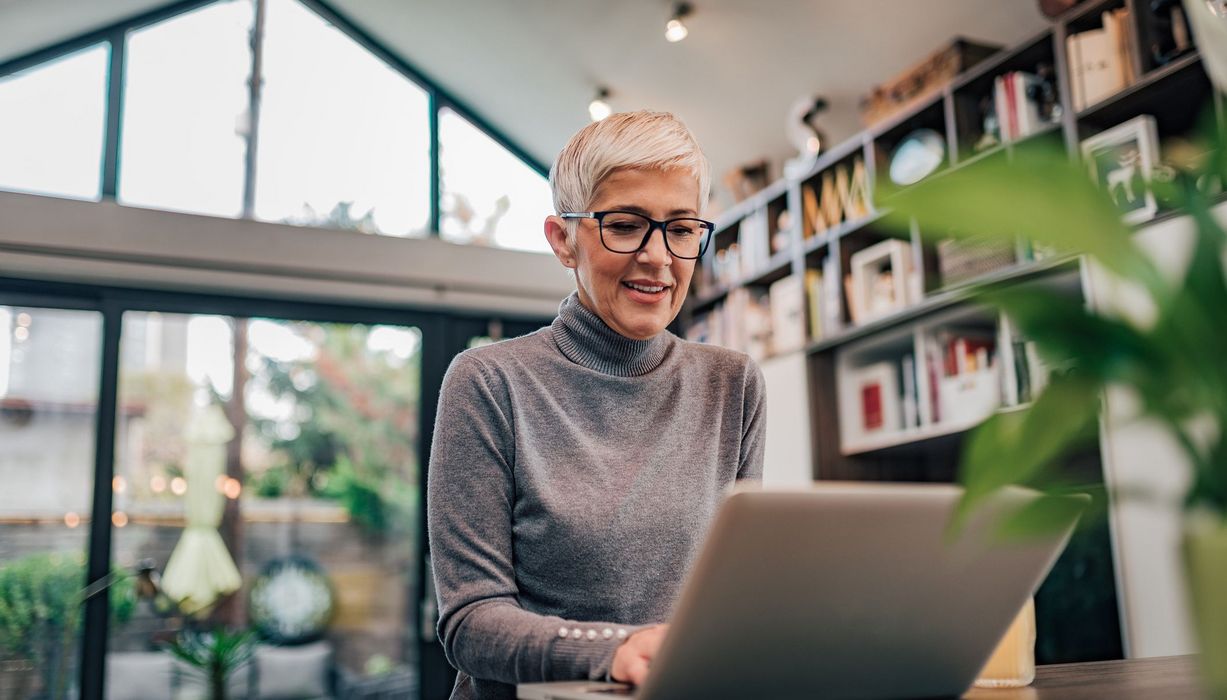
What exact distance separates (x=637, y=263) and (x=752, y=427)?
10.5 inches

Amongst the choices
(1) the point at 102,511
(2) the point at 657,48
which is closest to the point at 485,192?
(2) the point at 657,48

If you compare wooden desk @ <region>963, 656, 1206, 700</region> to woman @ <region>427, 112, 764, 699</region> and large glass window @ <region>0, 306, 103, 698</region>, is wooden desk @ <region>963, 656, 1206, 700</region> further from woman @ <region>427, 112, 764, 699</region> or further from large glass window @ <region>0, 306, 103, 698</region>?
large glass window @ <region>0, 306, 103, 698</region>

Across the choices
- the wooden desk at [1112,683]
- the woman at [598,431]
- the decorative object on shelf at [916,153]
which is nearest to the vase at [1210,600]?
the wooden desk at [1112,683]

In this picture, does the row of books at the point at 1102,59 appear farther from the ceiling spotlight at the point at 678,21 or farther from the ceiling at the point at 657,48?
the ceiling spotlight at the point at 678,21

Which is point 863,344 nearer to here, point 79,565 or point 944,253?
point 944,253

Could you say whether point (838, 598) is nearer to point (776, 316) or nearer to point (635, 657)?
point (635, 657)

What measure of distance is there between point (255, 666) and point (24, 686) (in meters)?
0.82

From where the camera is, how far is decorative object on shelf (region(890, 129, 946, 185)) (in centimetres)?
340

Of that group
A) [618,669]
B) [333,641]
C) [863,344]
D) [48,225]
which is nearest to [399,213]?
[48,225]

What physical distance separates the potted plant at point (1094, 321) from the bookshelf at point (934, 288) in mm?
2007

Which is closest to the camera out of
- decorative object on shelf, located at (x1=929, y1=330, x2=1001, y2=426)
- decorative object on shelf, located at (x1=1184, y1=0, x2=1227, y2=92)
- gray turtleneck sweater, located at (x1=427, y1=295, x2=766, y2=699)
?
decorative object on shelf, located at (x1=1184, y1=0, x2=1227, y2=92)

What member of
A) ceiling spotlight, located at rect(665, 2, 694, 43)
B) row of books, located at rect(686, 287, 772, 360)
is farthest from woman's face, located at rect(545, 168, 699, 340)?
row of books, located at rect(686, 287, 772, 360)

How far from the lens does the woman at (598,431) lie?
1.10 meters

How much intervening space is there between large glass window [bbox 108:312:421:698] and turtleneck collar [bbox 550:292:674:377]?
355 centimetres
